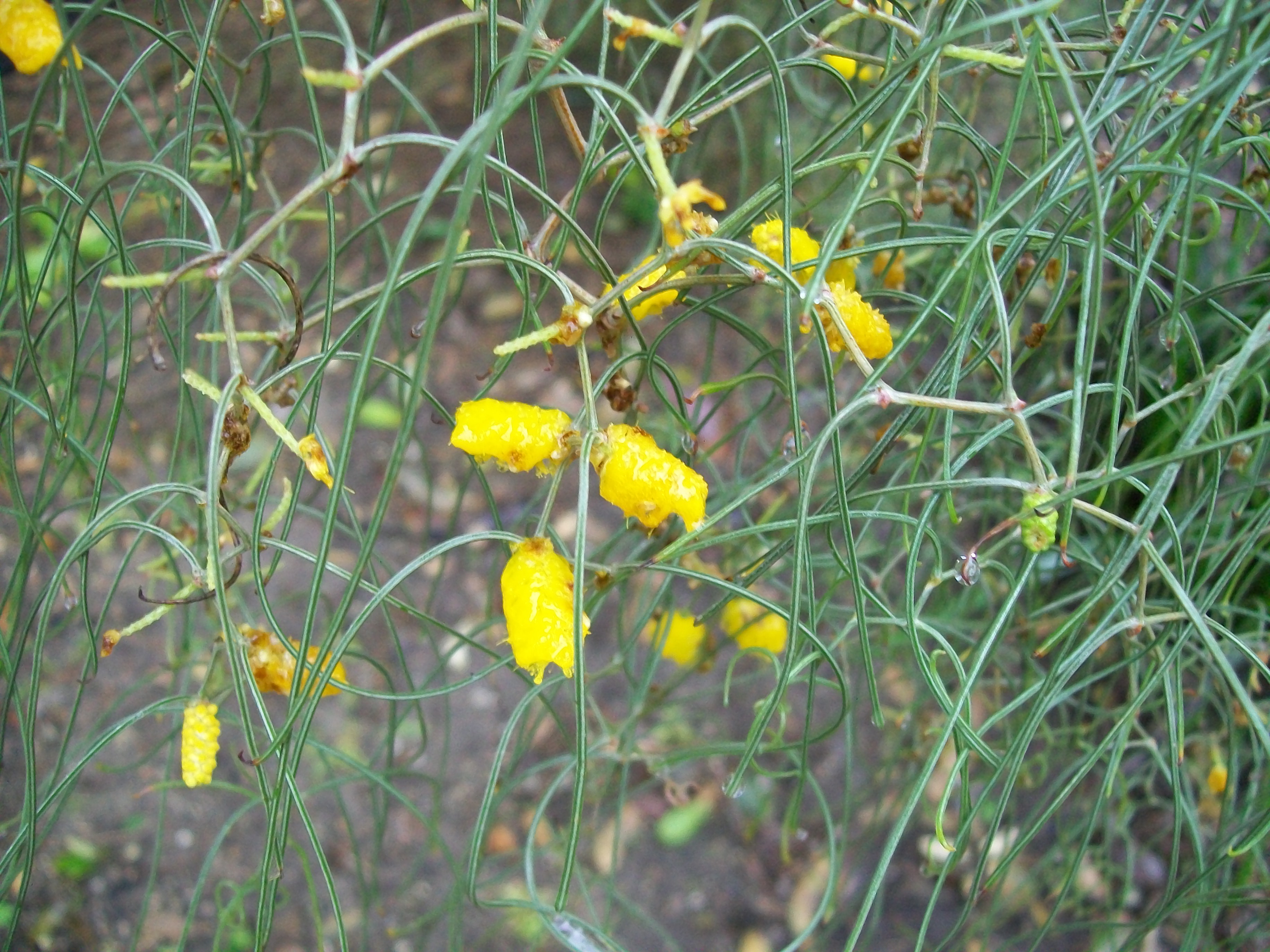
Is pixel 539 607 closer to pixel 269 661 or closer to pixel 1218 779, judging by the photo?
pixel 269 661

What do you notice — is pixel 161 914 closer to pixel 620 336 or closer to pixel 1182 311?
pixel 620 336

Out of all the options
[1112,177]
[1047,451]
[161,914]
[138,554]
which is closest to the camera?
[1112,177]

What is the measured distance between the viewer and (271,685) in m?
0.49

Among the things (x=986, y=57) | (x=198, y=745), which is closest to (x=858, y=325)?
(x=986, y=57)

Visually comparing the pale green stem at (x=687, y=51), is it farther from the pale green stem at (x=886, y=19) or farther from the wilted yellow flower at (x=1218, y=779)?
the wilted yellow flower at (x=1218, y=779)

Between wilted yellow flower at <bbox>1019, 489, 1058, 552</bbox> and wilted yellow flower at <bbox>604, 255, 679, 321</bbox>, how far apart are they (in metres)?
0.19

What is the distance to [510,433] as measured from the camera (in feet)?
1.31

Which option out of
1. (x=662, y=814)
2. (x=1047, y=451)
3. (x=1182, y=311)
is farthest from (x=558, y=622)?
(x=662, y=814)

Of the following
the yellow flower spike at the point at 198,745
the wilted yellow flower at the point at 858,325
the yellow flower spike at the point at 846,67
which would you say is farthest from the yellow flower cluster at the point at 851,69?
the yellow flower spike at the point at 198,745

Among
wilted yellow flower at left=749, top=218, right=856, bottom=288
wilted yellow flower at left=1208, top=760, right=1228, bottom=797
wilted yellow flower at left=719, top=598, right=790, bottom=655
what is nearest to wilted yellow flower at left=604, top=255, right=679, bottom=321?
wilted yellow flower at left=749, top=218, right=856, bottom=288

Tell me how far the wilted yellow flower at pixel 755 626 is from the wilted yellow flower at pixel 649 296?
11.6 inches

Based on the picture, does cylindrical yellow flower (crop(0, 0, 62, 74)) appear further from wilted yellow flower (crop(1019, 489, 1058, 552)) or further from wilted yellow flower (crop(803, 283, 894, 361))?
wilted yellow flower (crop(1019, 489, 1058, 552))

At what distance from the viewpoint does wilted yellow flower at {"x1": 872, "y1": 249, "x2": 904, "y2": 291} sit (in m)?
0.61

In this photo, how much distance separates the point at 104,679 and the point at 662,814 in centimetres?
66
